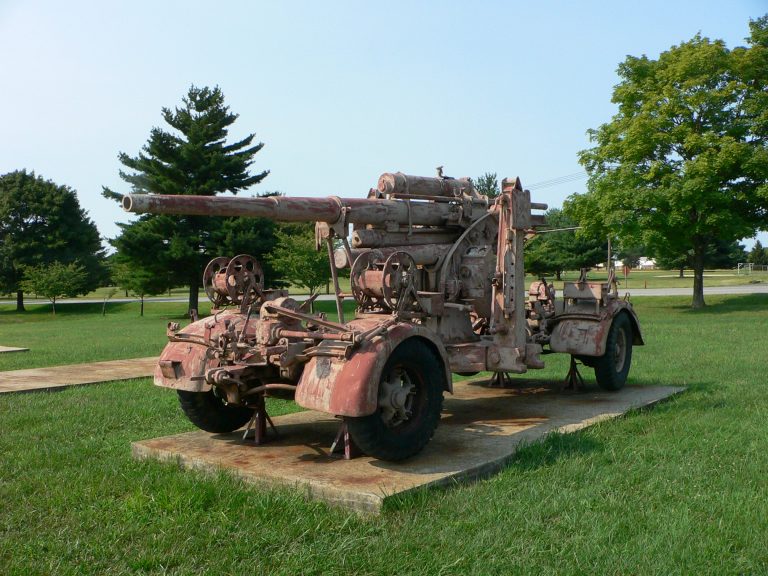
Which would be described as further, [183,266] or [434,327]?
[183,266]

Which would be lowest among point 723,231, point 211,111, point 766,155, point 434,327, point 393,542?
point 393,542

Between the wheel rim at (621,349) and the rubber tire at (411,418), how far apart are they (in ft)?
13.3

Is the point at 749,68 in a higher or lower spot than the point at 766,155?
higher

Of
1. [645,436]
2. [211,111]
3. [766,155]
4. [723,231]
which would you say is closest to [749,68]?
[766,155]

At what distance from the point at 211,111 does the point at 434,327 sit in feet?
91.4

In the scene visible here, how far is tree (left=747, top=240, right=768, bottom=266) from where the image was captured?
86.9 m

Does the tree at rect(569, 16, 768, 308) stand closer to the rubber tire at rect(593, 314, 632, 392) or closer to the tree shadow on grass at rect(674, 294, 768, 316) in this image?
the tree shadow on grass at rect(674, 294, 768, 316)

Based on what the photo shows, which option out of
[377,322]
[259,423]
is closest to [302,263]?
[259,423]

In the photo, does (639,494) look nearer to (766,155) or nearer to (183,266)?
(766,155)

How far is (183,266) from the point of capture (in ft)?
106

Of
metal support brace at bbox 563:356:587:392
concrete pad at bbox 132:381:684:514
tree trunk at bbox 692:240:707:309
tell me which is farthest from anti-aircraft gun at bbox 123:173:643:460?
tree trunk at bbox 692:240:707:309

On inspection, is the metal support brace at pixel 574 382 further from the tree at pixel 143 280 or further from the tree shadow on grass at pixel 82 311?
the tree shadow on grass at pixel 82 311

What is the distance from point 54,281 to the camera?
38.7 m

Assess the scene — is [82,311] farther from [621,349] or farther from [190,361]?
[190,361]
